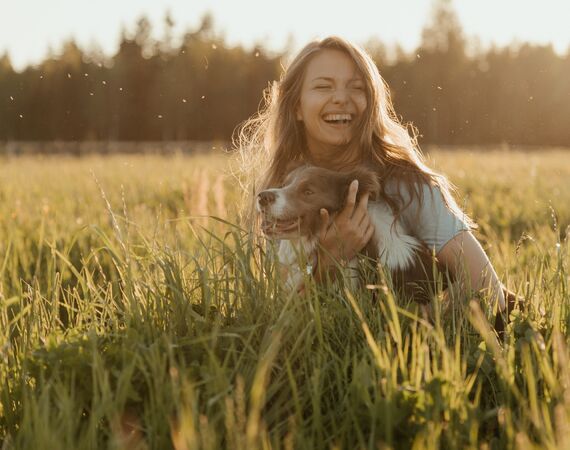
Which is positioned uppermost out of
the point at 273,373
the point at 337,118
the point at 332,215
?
the point at 337,118

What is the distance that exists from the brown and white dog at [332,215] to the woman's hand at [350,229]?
78mm

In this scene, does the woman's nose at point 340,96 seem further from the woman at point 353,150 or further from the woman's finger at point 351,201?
the woman's finger at point 351,201

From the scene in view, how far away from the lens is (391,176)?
397cm

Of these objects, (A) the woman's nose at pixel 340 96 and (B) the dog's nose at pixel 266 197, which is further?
(A) the woman's nose at pixel 340 96

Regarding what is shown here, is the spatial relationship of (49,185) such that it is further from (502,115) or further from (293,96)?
(502,115)

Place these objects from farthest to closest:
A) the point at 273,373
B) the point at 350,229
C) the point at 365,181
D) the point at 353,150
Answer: the point at 353,150
the point at 365,181
the point at 350,229
the point at 273,373

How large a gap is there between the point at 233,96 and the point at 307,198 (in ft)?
159

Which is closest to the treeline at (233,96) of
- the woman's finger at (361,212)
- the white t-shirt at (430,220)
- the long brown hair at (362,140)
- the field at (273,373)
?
the long brown hair at (362,140)

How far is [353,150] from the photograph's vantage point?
4.30 metres

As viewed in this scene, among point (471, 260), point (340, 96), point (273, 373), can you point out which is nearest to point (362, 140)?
point (340, 96)

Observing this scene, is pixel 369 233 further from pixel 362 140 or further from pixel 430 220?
pixel 362 140

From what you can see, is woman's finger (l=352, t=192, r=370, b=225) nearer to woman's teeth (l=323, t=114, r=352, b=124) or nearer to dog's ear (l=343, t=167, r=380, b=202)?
dog's ear (l=343, t=167, r=380, b=202)

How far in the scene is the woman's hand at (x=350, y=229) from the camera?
3461mm

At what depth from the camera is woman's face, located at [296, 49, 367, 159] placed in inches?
167
